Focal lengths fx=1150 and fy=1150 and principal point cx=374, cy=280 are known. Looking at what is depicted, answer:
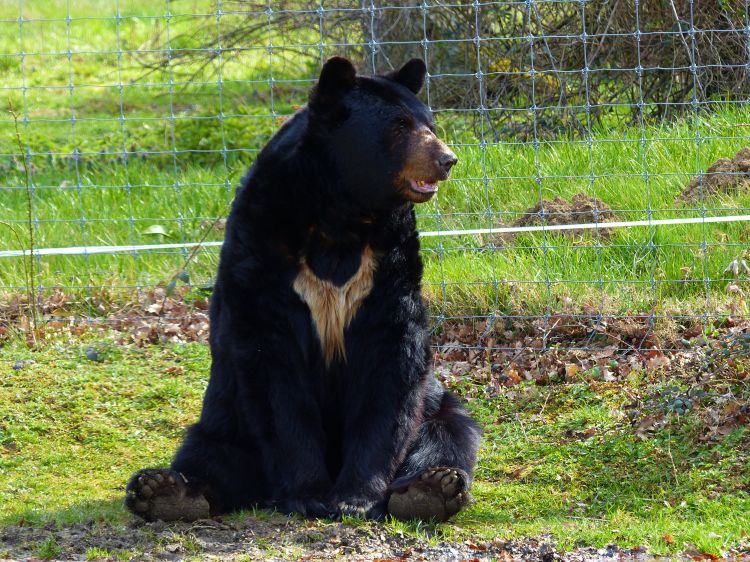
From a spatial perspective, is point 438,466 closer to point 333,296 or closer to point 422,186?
point 333,296

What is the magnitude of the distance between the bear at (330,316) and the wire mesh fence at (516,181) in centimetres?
228

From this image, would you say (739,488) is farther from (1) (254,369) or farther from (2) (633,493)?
(1) (254,369)

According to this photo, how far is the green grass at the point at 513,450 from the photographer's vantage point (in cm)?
→ 499

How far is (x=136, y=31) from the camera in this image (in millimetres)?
17422

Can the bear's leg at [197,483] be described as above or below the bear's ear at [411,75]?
below

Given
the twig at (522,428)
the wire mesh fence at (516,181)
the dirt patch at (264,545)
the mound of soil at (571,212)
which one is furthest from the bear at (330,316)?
the mound of soil at (571,212)

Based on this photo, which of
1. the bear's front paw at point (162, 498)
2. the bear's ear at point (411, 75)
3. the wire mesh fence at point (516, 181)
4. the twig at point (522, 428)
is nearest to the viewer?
the bear's front paw at point (162, 498)

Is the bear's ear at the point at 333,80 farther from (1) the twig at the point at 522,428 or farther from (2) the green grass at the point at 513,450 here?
(1) the twig at the point at 522,428

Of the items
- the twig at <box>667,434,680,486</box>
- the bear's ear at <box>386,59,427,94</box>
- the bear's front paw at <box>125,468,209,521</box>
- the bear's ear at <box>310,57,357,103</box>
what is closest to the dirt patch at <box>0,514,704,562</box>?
the bear's front paw at <box>125,468,209,521</box>

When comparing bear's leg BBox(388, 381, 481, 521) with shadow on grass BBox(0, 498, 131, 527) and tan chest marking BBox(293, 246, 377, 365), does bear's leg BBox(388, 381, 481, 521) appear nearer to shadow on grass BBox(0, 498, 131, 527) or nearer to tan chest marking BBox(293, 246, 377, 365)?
tan chest marking BBox(293, 246, 377, 365)

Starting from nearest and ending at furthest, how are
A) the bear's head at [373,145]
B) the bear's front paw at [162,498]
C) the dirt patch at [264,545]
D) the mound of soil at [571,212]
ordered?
the dirt patch at [264,545] → the bear's front paw at [162,498] → the bear's head at [373,145] → the mound of soil at [571,212]

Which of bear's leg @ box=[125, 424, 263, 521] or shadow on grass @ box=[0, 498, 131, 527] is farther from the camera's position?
shadow on grass @ box=[0, 498, 131, 527]

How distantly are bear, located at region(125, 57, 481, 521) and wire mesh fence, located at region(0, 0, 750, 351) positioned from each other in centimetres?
228

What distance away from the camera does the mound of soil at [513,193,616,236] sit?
8.09 m
